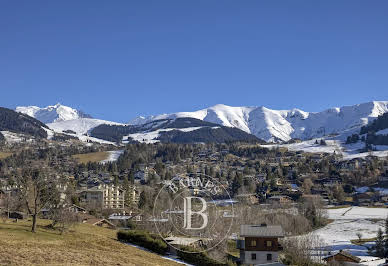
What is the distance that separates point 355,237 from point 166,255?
211 ft

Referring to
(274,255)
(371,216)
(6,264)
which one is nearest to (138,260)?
(6,264)

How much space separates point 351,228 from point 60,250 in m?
87.1

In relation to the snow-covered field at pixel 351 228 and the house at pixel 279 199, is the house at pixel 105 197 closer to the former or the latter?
the house at pixel 279 199

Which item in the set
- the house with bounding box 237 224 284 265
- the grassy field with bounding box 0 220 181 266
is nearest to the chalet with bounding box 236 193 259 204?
the house with bounding box 237 224 284 265

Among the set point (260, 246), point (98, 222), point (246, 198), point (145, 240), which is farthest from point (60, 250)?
point (246, 198)

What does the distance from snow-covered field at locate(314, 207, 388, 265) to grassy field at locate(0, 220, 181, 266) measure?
44.1 meters

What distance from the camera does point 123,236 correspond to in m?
52.1

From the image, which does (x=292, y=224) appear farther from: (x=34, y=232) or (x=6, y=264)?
(x=6, y=264)

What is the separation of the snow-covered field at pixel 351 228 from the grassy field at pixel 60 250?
145ft

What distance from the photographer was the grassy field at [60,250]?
29.6 metres

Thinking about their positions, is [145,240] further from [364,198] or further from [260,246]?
[364,198]

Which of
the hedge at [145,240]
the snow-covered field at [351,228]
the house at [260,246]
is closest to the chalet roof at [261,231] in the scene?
the house at [260,246]

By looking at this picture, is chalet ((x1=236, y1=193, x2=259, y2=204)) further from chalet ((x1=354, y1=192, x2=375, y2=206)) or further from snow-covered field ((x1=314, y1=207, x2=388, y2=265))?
chalet ((x1=354, y1=192, x2=375, y2=206))

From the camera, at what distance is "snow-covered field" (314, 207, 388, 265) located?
78969mm
